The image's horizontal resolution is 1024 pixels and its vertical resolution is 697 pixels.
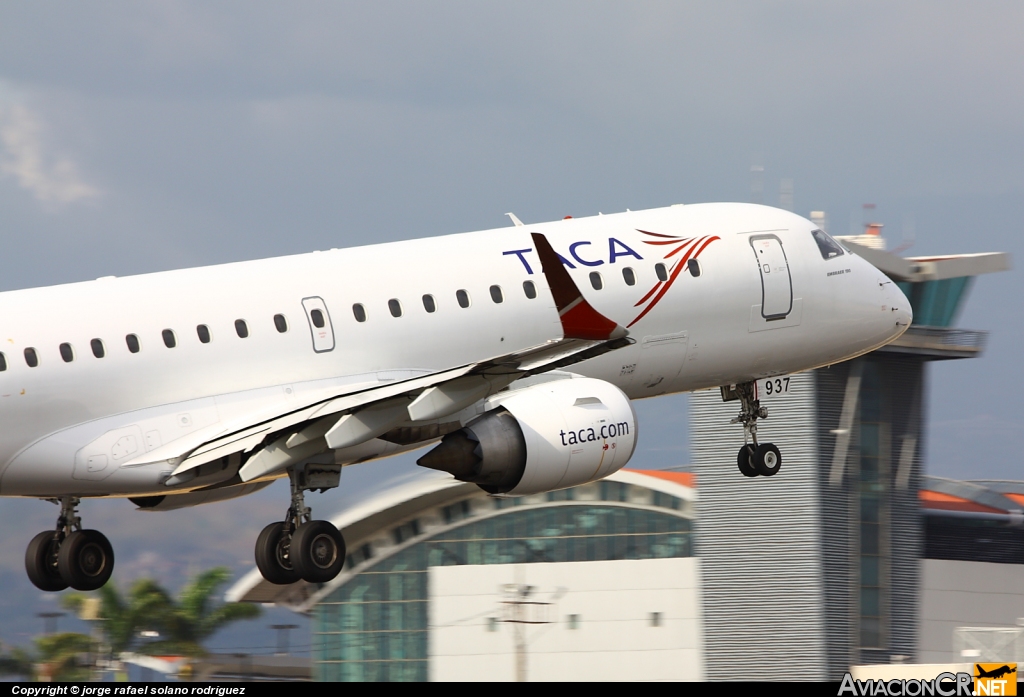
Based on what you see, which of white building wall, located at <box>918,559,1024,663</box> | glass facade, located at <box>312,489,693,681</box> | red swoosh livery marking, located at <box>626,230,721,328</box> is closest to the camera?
red swoosh livery marking, located at <box>626,230,721,328</box>

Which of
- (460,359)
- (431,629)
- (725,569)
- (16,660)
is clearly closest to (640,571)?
(725,569)

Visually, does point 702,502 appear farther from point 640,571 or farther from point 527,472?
point 527,472

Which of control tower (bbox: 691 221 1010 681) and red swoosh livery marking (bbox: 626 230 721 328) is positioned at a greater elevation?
red swoosh livery marking (bbox: 626 230 721 328)

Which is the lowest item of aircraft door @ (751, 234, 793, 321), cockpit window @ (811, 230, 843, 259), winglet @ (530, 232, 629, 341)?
winglet @ (530, 232, 629, 341)

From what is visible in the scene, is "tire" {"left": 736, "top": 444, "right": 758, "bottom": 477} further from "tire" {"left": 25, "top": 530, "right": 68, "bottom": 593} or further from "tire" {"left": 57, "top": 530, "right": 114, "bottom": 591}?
"tire" {"left": 25, "top": 530, "right": 68, "bottom": 593}

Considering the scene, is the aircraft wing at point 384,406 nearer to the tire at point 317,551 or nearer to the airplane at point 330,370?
the airplane at point 330,370

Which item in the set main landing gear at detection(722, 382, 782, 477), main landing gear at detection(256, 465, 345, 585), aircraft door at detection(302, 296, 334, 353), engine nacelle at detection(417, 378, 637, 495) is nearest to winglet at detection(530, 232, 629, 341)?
engine nacelle at detection(417, 378, 637, 495)

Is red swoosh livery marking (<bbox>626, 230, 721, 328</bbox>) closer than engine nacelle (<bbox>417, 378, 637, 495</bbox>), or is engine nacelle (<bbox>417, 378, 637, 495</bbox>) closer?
engine nacelle (<bbox>417, 378, 637, 495</bbox>)

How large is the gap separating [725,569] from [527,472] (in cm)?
4072

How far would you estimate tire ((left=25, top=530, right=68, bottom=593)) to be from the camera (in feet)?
86.9

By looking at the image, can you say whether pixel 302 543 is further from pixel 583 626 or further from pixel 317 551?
pixel 583 626

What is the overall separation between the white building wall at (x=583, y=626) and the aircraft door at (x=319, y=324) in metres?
37.5

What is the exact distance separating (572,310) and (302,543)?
6.07 m

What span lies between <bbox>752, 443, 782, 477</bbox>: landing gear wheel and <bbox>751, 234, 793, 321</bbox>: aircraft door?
2989 millimetres
